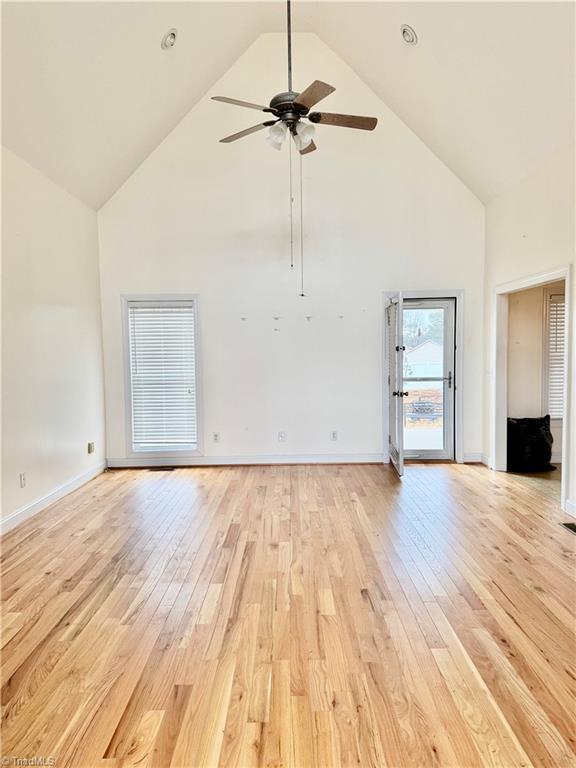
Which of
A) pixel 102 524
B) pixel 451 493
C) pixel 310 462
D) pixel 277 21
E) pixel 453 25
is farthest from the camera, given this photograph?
pixel 310 462

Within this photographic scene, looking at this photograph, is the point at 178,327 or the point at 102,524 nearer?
the point at 102,524

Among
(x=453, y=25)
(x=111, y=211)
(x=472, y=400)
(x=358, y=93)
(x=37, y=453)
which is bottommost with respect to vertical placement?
(x=37, y=453)

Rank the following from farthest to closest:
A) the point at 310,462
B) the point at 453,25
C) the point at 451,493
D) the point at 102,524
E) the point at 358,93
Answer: the point at 310,462, the point at 358,93, the point at 451,493, the point at 102,524, the point at 453,25

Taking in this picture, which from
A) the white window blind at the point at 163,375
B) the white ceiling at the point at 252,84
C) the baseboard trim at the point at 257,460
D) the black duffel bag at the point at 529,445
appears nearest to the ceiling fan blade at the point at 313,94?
the white ceiling at the point at 252,84

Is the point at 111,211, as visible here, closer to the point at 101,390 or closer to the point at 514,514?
the point at 101,390

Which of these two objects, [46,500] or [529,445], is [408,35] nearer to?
[529,445]

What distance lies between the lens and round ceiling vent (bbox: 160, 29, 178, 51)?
3506 mm

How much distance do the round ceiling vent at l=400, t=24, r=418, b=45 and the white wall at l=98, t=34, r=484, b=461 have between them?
1.26m

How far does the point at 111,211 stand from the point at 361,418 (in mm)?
4190

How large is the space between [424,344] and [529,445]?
69.3 inches

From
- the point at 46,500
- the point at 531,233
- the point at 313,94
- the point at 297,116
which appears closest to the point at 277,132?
the point at 297,116

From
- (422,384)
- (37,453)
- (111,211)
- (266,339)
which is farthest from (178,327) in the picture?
(422,384)

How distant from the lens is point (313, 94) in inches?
99.3

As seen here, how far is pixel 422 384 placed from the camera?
5.19 metres
